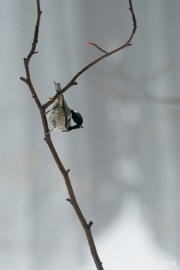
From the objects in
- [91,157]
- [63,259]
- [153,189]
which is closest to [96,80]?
[91,157]

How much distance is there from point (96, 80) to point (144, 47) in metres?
0.14

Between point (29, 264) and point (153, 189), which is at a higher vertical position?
point (153, 189)

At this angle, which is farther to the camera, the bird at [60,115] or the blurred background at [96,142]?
the blurred background at [96,142]

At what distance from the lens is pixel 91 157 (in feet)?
3.55

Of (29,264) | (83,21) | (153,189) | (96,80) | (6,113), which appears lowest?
(29,264)

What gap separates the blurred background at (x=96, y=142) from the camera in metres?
1.03

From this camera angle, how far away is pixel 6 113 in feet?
3.41

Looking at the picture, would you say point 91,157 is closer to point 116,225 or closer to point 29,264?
point 116,225

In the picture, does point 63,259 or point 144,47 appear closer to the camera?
point 63,259

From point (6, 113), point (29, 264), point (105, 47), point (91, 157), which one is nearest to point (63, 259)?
point (29, 264)

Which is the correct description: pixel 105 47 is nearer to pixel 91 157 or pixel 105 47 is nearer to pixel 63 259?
pixel 91 157

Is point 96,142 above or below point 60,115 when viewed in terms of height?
above

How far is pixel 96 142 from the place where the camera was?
1.09 meters

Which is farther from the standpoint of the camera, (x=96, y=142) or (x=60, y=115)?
(x=96, y=142)
